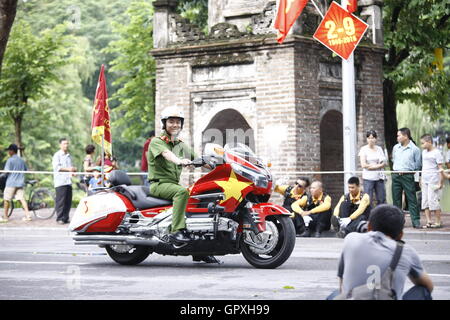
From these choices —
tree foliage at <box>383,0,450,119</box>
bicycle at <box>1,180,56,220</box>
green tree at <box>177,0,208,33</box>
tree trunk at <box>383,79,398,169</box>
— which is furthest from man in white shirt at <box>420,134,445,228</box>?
green tree at <box>177,0,208,33</box>

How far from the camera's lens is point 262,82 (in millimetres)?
19094

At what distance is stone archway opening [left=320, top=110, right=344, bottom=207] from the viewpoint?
2161cm


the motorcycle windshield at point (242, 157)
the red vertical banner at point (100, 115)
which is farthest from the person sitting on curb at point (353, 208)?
the red vertical banner at point (100, 115)

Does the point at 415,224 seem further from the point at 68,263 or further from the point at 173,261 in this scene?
the point at 68,263

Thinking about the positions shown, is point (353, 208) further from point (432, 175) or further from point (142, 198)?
point (142, 198)

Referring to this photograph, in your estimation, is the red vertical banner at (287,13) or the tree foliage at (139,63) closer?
the red vertical banner at (287,13)

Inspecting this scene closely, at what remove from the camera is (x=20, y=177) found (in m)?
21.1

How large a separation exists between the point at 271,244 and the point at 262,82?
8.89m

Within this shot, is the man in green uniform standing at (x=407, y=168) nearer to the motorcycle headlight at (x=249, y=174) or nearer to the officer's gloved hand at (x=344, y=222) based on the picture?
the officer's gloved hand at (x=344, y=222)

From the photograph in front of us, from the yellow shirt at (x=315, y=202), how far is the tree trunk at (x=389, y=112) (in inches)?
376

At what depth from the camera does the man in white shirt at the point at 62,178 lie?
20219mm

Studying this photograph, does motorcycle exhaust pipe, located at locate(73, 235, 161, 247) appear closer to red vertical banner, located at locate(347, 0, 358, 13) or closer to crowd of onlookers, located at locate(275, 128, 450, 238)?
crowd of onlookers, located at locate(275, 128, 450, 238)
